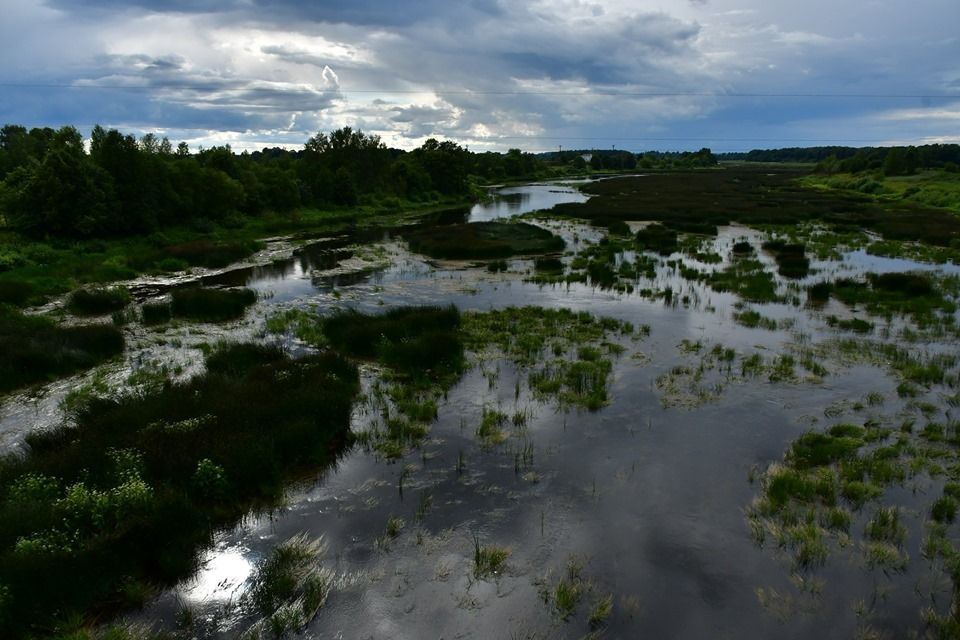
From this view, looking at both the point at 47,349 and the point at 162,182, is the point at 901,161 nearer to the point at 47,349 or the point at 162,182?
the point at 162,182

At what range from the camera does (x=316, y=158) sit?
3688 inches

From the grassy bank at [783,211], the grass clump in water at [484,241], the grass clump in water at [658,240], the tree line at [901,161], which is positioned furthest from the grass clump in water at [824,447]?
the tree line at [901,161]

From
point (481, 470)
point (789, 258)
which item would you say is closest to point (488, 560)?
point (481, 470)

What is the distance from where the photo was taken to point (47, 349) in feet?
63.3

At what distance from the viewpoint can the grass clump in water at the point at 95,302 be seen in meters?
26.3

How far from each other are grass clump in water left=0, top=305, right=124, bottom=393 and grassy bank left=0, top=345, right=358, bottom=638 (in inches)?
196

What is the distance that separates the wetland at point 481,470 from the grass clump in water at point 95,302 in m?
0.10

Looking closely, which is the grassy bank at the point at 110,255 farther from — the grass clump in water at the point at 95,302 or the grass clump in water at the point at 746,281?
the grass clump in water at the point at 746,281

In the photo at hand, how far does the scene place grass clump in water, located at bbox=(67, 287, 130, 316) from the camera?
86.3 ft

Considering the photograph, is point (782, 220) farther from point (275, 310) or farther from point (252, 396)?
point (252, 396)

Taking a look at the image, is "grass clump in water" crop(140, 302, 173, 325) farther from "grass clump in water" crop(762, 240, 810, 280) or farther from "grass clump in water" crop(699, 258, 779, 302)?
"grass clump in water" crop(762, 240, 810, 280)

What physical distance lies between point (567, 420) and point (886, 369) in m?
12.0

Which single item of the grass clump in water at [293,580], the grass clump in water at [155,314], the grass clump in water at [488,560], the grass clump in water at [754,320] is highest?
the grass clump in water at [155,314]

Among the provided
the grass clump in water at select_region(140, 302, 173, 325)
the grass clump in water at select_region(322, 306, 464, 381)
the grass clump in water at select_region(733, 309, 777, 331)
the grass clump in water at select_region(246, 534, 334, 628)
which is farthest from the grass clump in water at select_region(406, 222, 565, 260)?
the grass clump in water at select_region(246, 534, 334, 628)
